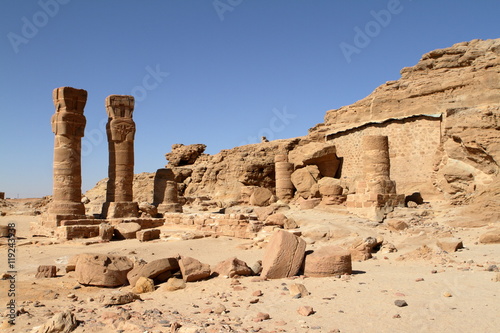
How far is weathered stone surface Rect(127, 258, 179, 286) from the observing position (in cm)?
675

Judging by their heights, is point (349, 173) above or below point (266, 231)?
above

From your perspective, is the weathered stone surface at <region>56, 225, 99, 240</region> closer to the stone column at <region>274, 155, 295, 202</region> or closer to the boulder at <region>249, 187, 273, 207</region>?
the boulder at <region>249, 187, 273, 207</region>

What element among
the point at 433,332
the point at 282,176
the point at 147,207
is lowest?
the point at 433,332

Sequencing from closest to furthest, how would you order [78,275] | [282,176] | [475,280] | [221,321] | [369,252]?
1. [221,321]
2. [475,280]
3. [78,275]
4. [369,252]
5. [282,176]

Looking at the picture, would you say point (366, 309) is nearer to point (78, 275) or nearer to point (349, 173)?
point (78, 275)

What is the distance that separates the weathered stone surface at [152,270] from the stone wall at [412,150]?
12.7 m

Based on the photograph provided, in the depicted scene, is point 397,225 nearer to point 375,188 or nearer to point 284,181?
point 375,188

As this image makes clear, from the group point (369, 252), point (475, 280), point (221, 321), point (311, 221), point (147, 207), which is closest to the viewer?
point (221, 321)

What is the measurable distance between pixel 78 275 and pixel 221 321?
3.40m

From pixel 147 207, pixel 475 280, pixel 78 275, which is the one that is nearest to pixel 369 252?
pixel 475 280

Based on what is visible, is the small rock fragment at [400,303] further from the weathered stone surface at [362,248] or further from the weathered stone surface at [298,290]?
the weathered stone surface at [362,248]

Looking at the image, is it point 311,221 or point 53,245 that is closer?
point 53,245

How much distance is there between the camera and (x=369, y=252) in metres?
8.84

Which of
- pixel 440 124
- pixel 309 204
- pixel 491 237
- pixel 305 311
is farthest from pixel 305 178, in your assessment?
pixel 305 311
